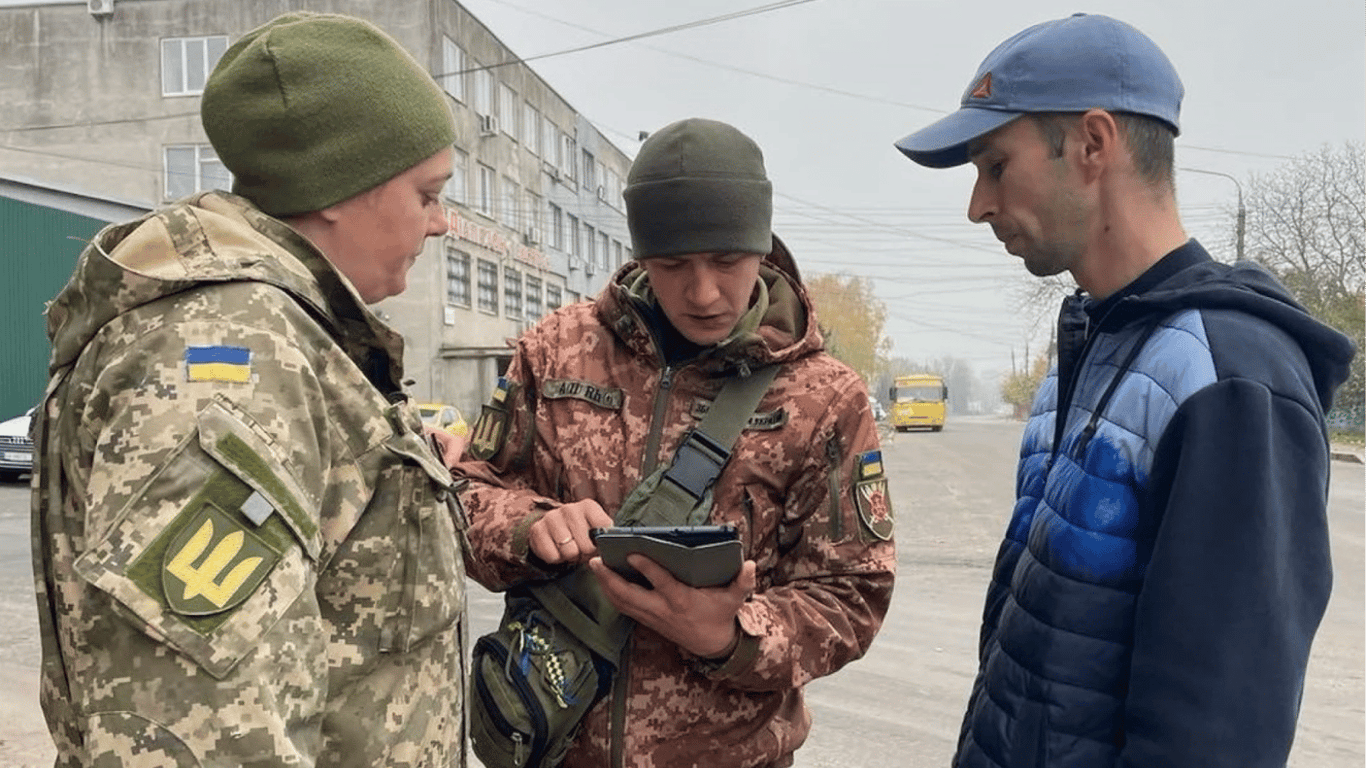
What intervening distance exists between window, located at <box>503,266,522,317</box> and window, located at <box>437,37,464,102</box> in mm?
6355

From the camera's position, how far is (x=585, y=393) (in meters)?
2.11

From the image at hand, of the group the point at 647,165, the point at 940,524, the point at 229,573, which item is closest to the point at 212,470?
the point at 229,573

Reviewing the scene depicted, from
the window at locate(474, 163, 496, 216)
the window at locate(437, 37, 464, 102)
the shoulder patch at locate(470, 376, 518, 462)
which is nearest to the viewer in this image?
the shoulder patch at locate(470, 376, 518, 462)

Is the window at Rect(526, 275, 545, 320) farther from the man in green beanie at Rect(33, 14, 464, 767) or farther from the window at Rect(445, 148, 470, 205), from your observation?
the man in green beanie at Rect(33, 14, 464, 767)

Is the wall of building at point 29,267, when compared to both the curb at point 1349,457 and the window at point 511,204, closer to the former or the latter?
the window at point 511,204

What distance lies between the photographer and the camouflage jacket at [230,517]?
1.11 m

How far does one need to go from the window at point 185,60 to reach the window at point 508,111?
884 cm

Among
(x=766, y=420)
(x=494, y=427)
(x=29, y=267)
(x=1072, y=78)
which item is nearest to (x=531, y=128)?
(x=29, y=267)

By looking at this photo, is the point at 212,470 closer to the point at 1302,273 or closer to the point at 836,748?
the point at 836,748

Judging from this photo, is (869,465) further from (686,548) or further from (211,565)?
(211,565)

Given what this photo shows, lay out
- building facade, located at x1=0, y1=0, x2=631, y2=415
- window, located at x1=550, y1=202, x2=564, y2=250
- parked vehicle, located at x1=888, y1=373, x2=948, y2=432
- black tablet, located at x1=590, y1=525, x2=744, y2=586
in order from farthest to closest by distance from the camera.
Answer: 1. window, located at x1=550, y1=202, x2=564, y2=250
2. parked vehicle, located at x1=888, y1=373, x2=948, y2=432
3. building facade, located at x1=0, y1=0, x2=631, y2=415
4. black tablet, located at x1=590, y1=525, x2=744, y2=586

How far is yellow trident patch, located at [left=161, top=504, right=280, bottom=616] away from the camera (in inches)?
43.4

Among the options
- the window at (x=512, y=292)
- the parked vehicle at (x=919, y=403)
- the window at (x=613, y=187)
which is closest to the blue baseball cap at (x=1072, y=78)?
the window at (x=512, y=292)

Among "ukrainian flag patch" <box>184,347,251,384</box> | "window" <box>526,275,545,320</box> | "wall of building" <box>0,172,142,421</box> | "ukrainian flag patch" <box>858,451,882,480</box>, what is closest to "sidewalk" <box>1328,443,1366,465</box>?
"ukrainian flag patch" <box>858,451,882,480</box>
